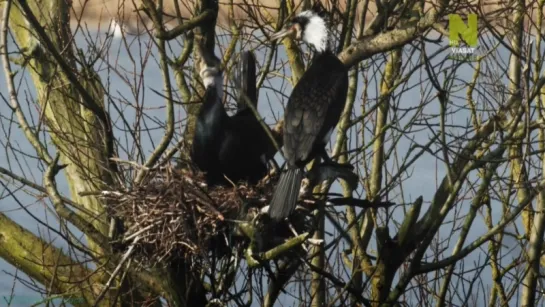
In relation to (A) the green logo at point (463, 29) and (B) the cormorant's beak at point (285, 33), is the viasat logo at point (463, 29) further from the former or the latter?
(B) the cormorant's beak at point (285, 33)

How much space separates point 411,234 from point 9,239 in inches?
122

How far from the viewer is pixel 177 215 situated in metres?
4.45

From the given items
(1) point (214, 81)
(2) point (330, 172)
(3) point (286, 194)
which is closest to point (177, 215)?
(3) point (286, 194)

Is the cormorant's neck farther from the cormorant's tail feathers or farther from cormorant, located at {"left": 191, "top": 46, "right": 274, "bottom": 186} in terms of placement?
the cormorant's tail feathers

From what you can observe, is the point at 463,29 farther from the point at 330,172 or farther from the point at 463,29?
the point at 330,172

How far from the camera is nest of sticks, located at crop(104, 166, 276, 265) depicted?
439 cm

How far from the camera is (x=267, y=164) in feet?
17.2

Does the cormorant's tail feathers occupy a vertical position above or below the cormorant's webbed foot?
below

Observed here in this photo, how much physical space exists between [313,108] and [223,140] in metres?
0.81

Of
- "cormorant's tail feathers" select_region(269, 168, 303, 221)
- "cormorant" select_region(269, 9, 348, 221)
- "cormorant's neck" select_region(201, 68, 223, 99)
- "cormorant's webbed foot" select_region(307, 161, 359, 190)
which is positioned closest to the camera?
"cormorant's tail feathers" select_region(269, 168, 303, 221)

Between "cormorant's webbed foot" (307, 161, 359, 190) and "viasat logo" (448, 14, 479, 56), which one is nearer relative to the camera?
"viasat logo" (448, 14, 479, 56)

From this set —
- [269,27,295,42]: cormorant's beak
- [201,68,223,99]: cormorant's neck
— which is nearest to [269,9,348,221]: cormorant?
[269,27,295,42]: cormorant's beak

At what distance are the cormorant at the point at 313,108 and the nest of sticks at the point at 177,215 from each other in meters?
0.29

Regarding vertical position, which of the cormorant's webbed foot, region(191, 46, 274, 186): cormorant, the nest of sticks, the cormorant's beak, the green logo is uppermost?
the cormorant's beak
